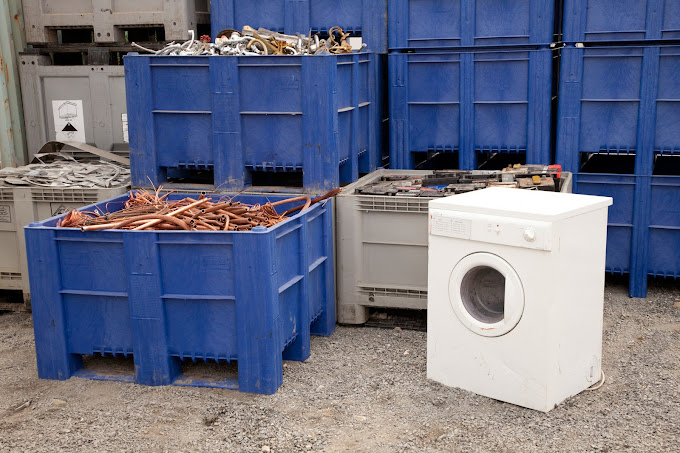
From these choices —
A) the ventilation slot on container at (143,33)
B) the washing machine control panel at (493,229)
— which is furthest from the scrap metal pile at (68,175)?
the washing machine control panel at (493,229)

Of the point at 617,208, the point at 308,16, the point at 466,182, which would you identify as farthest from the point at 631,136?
the point at 308,16

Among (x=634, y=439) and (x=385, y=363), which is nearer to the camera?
(x=634, y=439)

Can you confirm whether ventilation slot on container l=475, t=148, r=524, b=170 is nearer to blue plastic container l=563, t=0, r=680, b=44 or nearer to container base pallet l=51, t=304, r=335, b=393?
blue plastic container l=563, t=0, r=680, b=44

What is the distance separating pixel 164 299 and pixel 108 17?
3.39m

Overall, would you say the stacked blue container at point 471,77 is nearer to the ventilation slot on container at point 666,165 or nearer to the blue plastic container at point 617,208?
the blue plastic container at point 617,208

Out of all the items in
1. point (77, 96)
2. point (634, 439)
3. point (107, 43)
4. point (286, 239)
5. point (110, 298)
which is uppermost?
point (107, 43)

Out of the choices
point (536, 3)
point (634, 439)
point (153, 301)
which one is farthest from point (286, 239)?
point (536, 3)

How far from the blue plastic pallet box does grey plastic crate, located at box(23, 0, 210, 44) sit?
10.6 ft

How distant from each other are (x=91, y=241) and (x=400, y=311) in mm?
2440

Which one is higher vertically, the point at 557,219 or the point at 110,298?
the point at 557,219

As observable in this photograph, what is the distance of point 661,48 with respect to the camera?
19.5ft

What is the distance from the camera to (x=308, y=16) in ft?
21.3

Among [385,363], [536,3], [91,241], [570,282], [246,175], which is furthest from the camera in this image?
[536,3]

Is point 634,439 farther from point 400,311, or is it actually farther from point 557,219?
point 400,311
